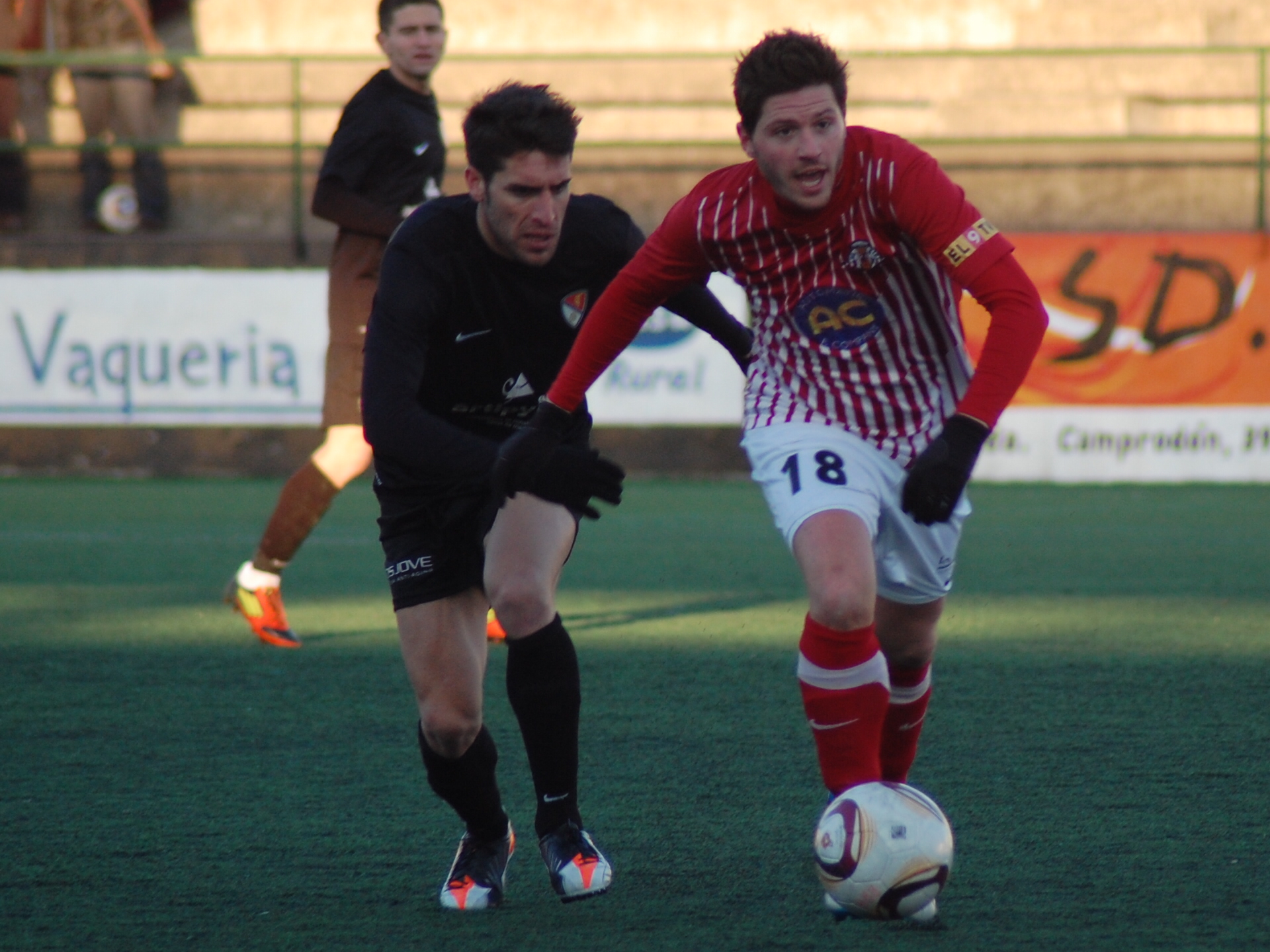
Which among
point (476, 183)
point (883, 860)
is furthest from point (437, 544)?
point (883, 860)

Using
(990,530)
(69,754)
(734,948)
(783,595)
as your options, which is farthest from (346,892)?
(990,530)

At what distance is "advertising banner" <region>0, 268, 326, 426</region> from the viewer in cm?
1070

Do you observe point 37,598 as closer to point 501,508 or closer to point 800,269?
point 501,508

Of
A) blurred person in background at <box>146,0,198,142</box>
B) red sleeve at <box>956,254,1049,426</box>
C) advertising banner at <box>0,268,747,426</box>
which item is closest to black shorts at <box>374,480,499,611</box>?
red sleeve at <box>956,254,1049,426</box>

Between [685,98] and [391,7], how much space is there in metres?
8.15

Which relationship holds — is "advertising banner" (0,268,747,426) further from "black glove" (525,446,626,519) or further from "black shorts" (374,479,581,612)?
"black glove" (525,446,626,519)

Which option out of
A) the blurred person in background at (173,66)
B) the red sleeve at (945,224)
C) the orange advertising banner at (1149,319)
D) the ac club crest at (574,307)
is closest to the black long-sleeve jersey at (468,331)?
the ac club crest at (574,307)

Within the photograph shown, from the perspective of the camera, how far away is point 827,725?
296cm

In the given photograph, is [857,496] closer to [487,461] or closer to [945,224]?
[945,224]

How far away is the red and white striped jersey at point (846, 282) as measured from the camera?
3084 mm

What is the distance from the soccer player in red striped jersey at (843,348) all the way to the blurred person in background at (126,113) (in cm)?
962

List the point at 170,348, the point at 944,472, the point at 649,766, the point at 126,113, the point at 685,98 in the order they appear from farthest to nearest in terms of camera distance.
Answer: the point at 685,98 < the point at 126,113 < the point at 170,348 < the point at 649,766 < the point at 944,472

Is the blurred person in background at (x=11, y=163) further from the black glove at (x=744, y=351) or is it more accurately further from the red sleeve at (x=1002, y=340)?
the red sleeve at (x=1002, y=340)

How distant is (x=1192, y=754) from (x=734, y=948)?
1614mm
